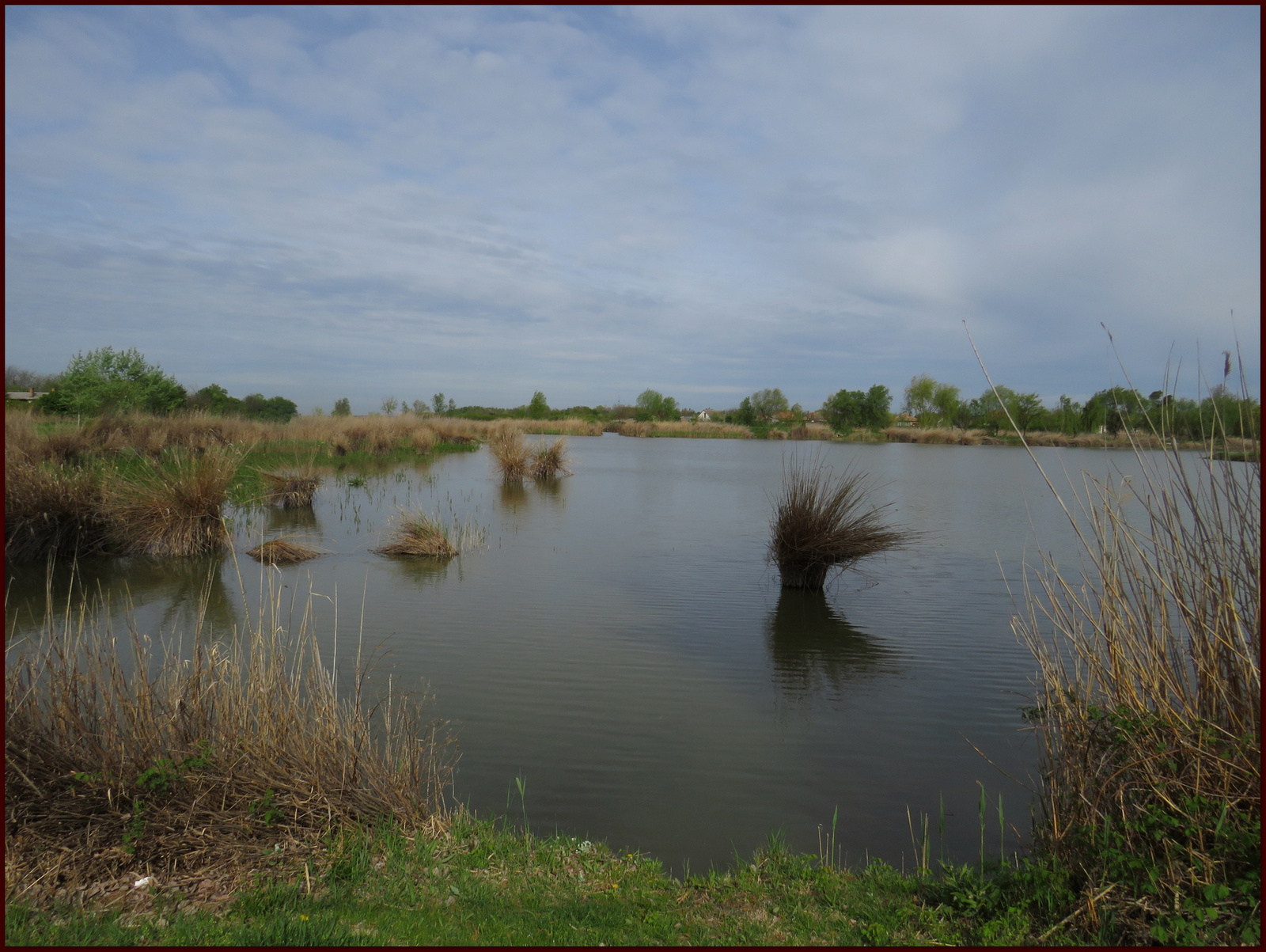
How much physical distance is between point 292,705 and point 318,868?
80 centimetres

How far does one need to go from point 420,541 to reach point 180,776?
817cm

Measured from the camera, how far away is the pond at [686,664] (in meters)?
4.57

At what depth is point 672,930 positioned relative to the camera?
308 centimetres

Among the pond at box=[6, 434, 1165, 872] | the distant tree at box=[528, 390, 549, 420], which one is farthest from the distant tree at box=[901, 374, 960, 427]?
the pond at box=[6, 434, 1165, 872]

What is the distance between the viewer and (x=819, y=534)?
10.1m

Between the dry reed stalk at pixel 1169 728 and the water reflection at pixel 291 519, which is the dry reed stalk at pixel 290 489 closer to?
the water reflection at pixel 291 519

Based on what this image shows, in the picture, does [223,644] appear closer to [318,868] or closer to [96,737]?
[96,737]

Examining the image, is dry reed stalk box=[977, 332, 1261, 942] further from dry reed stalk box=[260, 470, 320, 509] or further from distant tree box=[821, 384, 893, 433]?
distant tree box=[821, 384, 893, 433]

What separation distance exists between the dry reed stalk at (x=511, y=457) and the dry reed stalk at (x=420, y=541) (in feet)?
35.2

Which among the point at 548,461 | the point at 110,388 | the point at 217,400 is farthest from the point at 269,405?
the point at 548,461

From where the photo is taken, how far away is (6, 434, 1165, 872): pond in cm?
457

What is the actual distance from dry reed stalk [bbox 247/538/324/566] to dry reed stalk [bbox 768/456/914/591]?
7.10m

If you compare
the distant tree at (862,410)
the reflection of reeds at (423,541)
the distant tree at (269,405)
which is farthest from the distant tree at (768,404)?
the reflection of reeds at (423,541)

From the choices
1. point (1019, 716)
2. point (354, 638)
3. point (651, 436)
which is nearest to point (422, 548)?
point (354, 638)
